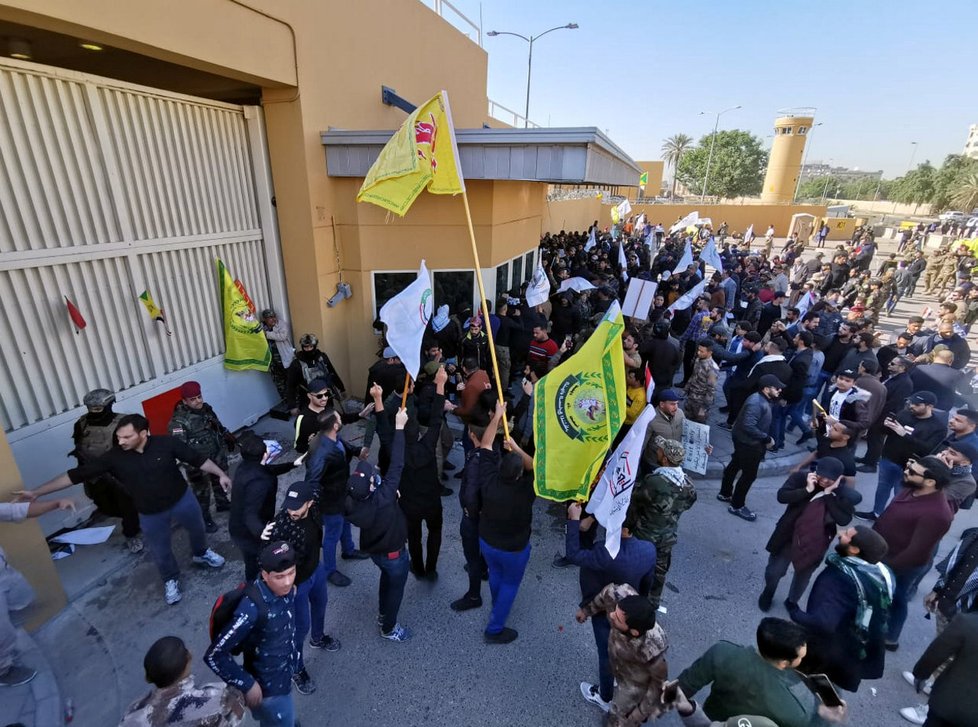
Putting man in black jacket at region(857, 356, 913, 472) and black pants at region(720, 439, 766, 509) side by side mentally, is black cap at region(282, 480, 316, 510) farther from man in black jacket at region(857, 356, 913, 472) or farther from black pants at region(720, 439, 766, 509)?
man in black jacket at region(857, 356, 913, 472)

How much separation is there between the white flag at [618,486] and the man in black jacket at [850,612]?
1.20 metres

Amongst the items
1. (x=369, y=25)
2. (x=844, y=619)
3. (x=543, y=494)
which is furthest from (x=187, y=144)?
(x=844, y=619)

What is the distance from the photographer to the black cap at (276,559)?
2477 mm

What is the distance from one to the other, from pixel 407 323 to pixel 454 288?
3.87 metres

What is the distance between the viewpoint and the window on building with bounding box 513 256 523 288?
10.2 metres

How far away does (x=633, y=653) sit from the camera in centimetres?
269

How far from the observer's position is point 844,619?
2924mm

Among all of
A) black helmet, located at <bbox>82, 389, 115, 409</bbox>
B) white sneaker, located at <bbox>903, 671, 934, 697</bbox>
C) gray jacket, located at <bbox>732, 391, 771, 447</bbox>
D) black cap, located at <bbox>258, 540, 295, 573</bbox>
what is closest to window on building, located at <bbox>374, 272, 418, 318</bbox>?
black helmet, located at <bbox>82, 389, 115, 409</bbox>

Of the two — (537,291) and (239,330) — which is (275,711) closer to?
(239,330)

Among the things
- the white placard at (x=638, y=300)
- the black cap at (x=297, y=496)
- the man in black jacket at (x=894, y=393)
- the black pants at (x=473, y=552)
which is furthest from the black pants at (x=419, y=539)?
the man in black jacket at (x=894, y=393)

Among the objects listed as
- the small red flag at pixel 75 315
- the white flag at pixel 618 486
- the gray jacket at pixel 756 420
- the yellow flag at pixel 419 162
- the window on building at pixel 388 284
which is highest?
the yellow flag at pixel 419 162

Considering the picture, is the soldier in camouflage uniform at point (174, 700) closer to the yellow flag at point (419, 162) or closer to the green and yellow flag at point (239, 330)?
the yellow flag at point (419, 162)

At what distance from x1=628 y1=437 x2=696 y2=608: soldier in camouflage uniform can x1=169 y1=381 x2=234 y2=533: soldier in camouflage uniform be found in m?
3.99

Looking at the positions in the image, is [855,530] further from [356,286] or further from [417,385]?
[356,286]
